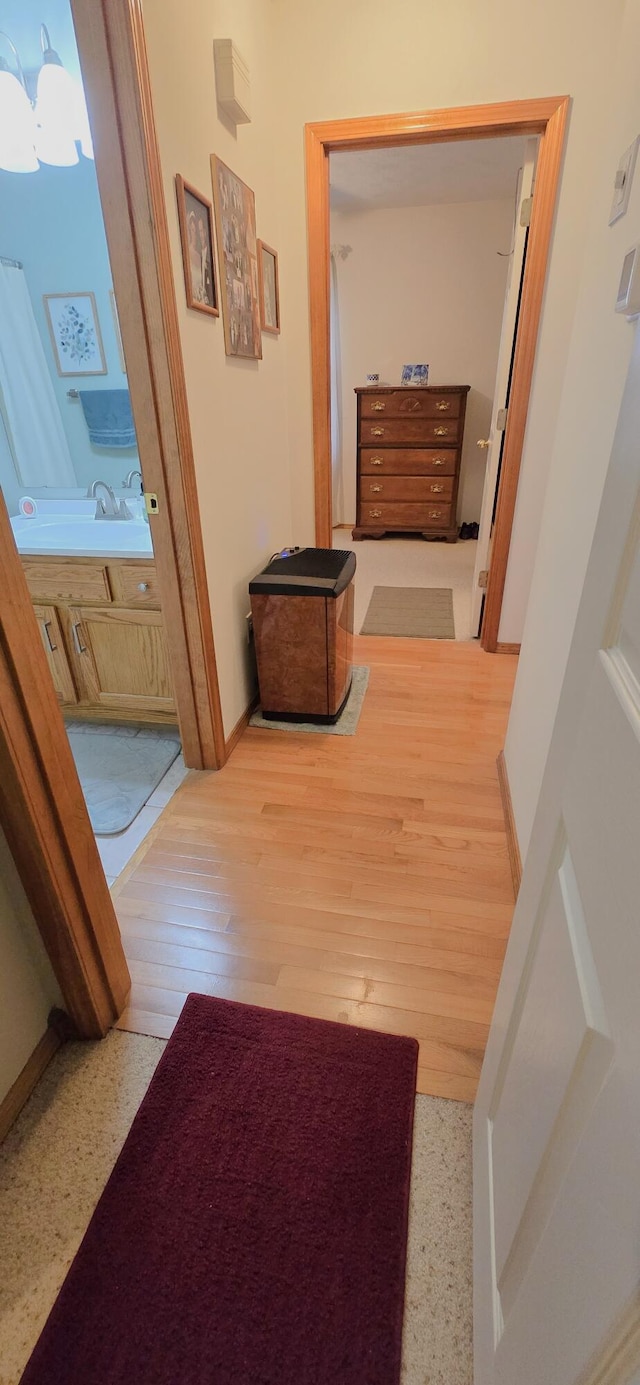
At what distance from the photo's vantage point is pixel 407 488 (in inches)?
196

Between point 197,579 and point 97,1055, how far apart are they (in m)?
1.27

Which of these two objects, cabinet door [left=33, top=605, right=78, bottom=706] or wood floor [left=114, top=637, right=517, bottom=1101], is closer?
wood floor [left=114, top=637, right=517, bottom=1101]

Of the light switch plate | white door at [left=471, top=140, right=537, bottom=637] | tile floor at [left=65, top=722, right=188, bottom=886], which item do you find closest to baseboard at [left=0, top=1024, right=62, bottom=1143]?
tile floor at [left=65, top=722, right=188, bottom=886]

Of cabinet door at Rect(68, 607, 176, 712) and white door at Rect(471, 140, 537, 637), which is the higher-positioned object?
white door at Rect(471, 140, 537, 637)

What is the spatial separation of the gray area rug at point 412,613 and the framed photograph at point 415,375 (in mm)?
2275

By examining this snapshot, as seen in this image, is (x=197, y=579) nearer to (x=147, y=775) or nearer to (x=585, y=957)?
(x=147, y=775)

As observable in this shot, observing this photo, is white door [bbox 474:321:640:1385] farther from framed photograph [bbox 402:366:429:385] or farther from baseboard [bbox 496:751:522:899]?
framed photograph [bbox 402:366:429:385]

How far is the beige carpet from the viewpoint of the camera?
0.91m

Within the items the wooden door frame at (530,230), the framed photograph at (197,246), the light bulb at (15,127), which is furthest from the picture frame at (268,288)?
the light bulb at (15,127)

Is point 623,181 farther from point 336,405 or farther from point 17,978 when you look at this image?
point 336,405

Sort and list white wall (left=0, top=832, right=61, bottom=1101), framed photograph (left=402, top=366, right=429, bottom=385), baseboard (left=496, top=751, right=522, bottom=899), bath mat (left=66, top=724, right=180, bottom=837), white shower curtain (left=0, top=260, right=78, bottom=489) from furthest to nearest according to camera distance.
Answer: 1. framed photograph (left=402, top=366, right=429, bottom=385)
2. white shower curtain (left=0, top=260, right=78, bottom=489)
3. bath mat (left=66, top=724, right=180, bottom=837)
4. baseboard (left=496, top=751, right=522, bottom=899)
5. white wall (left=0, top=832, right=61, bottom=1101)

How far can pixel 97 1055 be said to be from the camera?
4.22 feet

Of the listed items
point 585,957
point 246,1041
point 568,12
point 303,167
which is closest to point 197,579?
point 246,1041

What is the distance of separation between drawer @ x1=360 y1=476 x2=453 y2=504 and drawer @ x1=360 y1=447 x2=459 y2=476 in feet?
0.13
